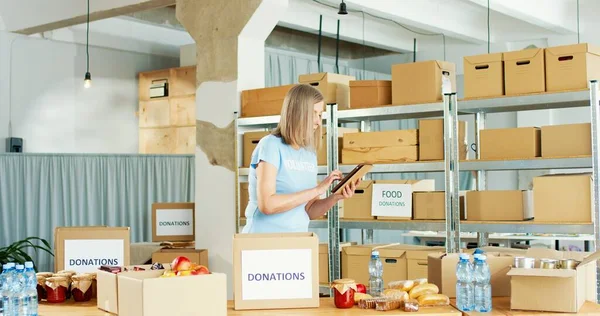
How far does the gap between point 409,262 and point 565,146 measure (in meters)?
1.15

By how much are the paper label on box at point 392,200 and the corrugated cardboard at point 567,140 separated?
889mm

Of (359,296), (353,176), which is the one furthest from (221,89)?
(359,296)

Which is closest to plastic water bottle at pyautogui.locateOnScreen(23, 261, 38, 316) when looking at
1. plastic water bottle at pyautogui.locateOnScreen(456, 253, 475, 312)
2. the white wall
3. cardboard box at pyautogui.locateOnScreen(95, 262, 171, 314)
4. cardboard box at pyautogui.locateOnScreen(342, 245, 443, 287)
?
cardboard box at pyautogui.locateOnScreen(95, 262, 171, 314)

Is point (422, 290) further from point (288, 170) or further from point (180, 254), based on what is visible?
point (180, 254)

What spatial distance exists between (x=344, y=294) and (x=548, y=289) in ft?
2.25

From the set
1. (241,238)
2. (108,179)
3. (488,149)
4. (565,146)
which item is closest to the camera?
(241,238)

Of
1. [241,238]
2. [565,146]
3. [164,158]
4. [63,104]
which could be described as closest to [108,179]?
[164,158]

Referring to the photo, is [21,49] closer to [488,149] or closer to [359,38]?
[359,38]

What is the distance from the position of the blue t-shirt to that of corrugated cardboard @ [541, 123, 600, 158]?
63.1 inches

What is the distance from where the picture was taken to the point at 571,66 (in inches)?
171

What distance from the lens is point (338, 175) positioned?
3441mm

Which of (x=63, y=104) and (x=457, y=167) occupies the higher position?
(x=63, y=104)

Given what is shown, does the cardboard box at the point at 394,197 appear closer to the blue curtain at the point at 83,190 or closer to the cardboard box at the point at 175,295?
the cardboard box at the point at 175,295

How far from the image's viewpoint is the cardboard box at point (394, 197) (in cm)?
488
